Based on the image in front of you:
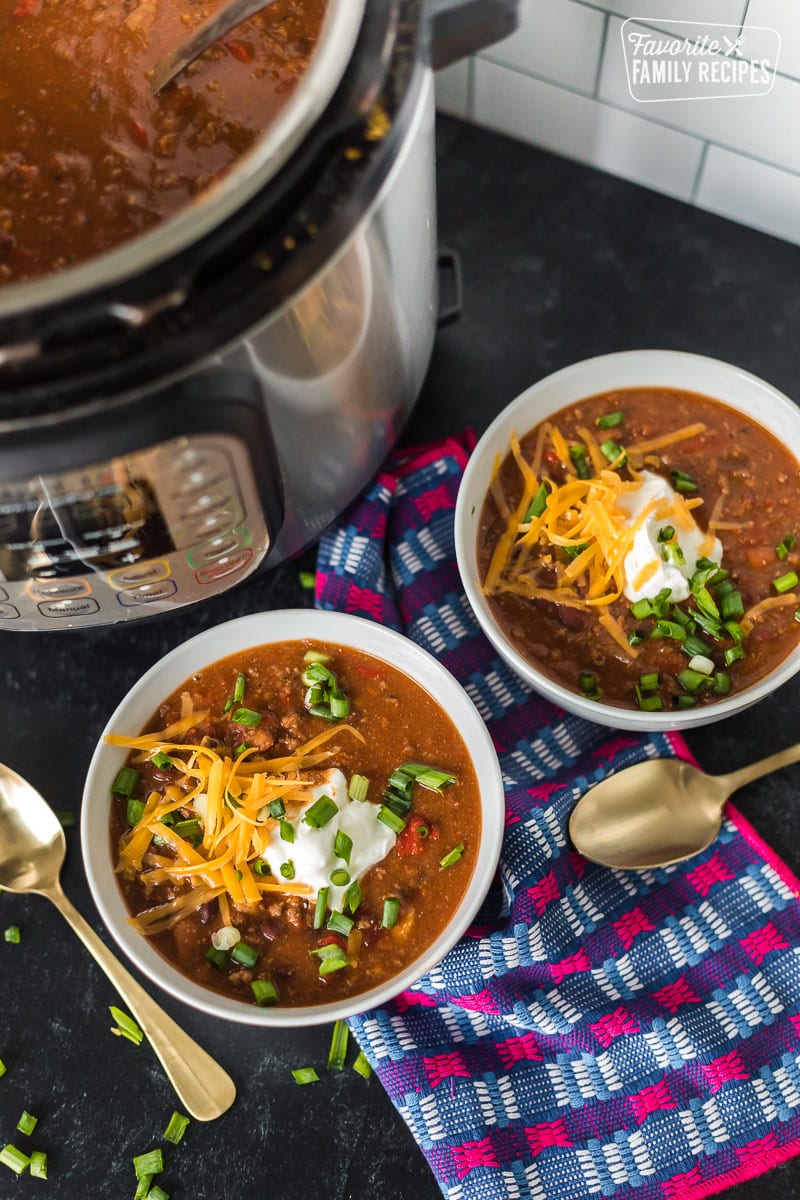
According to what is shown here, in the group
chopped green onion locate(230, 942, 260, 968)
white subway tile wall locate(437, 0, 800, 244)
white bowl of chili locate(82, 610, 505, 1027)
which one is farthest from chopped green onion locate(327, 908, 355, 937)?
white subway tile wall locate(437, 0, 800, 244)

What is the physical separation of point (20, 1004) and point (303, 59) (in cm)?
130

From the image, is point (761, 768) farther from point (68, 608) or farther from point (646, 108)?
point (646, 108)

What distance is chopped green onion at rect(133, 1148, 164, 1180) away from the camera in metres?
1.53

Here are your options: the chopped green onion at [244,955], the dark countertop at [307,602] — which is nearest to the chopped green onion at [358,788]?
the chopped green onion at [244,955]

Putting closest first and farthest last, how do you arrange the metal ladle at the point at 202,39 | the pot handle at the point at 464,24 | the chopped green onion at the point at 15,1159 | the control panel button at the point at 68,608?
the pot handle at the point at 464,24 → the metal ladle at the point at 202,39 → the control panel button at the point at 68,608 → the chopped green onion at the point at 15,1159

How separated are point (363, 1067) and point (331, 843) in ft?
1.11

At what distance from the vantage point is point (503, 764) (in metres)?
1.67

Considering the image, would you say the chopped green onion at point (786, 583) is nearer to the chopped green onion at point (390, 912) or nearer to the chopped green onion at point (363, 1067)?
the chopped green onion at point (390, 912)

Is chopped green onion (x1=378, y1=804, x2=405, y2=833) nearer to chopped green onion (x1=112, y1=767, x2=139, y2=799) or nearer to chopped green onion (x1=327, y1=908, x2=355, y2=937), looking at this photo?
chopped green onion (x1=327, y1=908, x2=355, y2=937)

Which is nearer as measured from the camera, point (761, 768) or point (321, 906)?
point (321, 906)

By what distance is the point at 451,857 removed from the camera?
152 cm

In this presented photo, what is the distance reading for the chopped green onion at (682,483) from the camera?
5.55ft

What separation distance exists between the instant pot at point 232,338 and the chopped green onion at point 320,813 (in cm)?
35

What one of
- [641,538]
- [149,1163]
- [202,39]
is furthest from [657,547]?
[149,1163]
